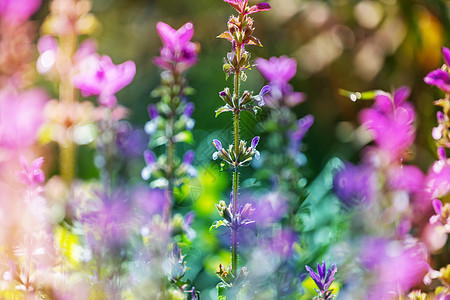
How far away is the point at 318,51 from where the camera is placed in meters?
2.44

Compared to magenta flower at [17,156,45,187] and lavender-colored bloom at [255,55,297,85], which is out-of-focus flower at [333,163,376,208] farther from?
magenta flower at [17,156,45,187]

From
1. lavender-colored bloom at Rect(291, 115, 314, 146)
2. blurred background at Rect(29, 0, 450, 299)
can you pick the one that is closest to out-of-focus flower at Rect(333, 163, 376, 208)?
lavender-colored bloom at Rect(291, 115, 314, 146)

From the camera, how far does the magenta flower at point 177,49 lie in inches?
24.2

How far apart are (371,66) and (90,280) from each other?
188 cm

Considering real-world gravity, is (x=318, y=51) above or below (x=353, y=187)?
below

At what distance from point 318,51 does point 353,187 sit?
1.71 m

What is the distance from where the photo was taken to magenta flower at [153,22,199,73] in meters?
0.62

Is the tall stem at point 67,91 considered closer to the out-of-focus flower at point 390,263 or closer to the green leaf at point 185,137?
the green leaf at point 185,137

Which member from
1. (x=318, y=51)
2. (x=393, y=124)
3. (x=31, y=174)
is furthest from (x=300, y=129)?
(x=318, y=51)

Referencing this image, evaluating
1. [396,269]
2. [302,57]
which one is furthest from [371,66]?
[396,269]

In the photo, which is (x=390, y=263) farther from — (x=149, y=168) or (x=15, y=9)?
(x=15, y=9)

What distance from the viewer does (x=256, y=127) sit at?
94 cm

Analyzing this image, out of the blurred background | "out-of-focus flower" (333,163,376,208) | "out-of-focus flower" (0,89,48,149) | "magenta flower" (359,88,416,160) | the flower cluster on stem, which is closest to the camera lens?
"out-of-focus flower" (0,89,48,149)

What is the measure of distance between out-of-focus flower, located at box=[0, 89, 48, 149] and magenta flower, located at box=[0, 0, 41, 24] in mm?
114
